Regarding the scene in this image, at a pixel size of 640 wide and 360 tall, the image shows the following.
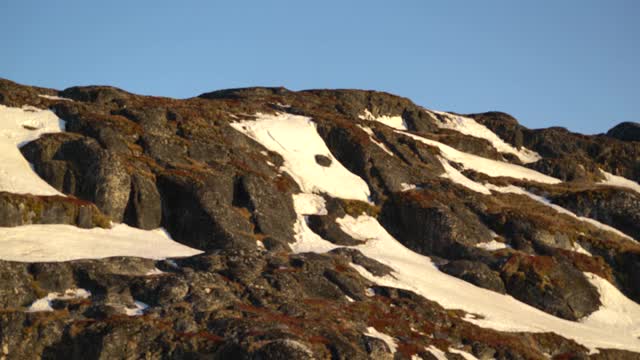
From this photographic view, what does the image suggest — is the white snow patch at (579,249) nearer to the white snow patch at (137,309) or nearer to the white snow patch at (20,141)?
the white snow patch at (20,141)

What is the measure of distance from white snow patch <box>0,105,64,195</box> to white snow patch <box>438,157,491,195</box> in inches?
1609

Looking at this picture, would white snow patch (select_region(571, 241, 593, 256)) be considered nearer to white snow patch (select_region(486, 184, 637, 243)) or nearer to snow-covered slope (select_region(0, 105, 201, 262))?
white snow patch (select_region(486, 184, 637, 243))

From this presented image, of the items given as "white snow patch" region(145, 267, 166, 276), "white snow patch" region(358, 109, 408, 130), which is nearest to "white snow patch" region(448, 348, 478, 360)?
"white snow patch" region(145, 267, 166, 276)

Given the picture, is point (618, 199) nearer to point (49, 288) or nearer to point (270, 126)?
point (270, 126)

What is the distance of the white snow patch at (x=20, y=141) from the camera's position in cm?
6134

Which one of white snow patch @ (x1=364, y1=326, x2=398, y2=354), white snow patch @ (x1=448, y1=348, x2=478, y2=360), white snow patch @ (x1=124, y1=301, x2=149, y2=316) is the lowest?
white snow patch @ (x1=448, y1=348, x2=478, y2=360)

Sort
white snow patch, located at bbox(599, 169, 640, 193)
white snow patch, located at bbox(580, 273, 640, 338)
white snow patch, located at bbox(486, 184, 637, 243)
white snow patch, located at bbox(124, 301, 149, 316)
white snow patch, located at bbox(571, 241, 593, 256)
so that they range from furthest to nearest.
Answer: white snow patch, located at bbox(599, 169, 640, 193), white snow patch, located at bbox(486, 184, 637, 243), white snow patch, located at bbox(571, 241, 593, 256), white snow patch, located at bbox(580, 273, 640, 338), white snow patch, located at bbox(124, 301, 149, 316)

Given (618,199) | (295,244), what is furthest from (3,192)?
(618,199)

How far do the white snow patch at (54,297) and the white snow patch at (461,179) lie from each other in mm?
52831

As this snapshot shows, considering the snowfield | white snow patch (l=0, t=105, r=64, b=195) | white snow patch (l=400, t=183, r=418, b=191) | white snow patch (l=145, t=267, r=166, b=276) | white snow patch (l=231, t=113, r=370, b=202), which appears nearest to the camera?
white snow patch (l=145, t=267, r=166, b=276)

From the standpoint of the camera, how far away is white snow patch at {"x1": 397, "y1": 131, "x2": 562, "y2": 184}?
102875 millimetres

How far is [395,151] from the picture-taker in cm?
9419

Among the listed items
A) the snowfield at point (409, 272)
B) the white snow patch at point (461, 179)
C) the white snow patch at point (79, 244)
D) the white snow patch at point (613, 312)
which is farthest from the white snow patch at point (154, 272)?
the white snow patch at point (461, 179)

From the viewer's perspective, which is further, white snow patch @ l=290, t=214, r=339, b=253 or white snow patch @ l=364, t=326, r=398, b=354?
white snow patch @ l=290, t=214, r=339, b=253
